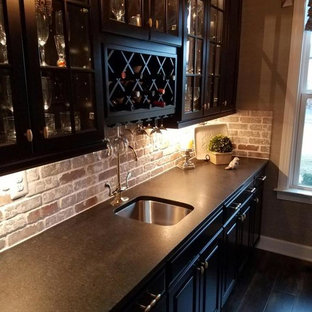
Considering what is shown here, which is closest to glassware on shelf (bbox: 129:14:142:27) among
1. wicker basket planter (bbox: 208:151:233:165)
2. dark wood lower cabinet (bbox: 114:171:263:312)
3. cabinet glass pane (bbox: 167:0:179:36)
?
cabinet glass pane (bbox: 167:0:179:36)

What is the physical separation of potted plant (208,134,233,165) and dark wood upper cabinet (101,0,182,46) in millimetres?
1213

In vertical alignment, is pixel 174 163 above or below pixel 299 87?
below

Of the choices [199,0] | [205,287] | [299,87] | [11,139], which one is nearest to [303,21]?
[299,87]

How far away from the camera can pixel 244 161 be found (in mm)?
3037

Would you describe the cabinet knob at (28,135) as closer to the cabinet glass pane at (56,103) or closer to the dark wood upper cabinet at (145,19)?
the cabinet glass pane at (56,103)

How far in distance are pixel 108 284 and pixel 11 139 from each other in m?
0.63

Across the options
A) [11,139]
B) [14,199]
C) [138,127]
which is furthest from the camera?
[138,127]

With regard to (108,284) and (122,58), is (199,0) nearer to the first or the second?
(122,58)

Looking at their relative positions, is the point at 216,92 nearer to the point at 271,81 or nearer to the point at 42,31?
the point at 271,81

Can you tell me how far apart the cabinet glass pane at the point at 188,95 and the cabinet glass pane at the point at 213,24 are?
1.63 feet

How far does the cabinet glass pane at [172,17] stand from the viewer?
6.06ft

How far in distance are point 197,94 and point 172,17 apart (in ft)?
2.19

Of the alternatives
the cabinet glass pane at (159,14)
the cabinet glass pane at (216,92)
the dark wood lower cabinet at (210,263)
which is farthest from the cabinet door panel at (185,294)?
the cabinet glass pane at (216,92)

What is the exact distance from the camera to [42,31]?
3.78 feet
